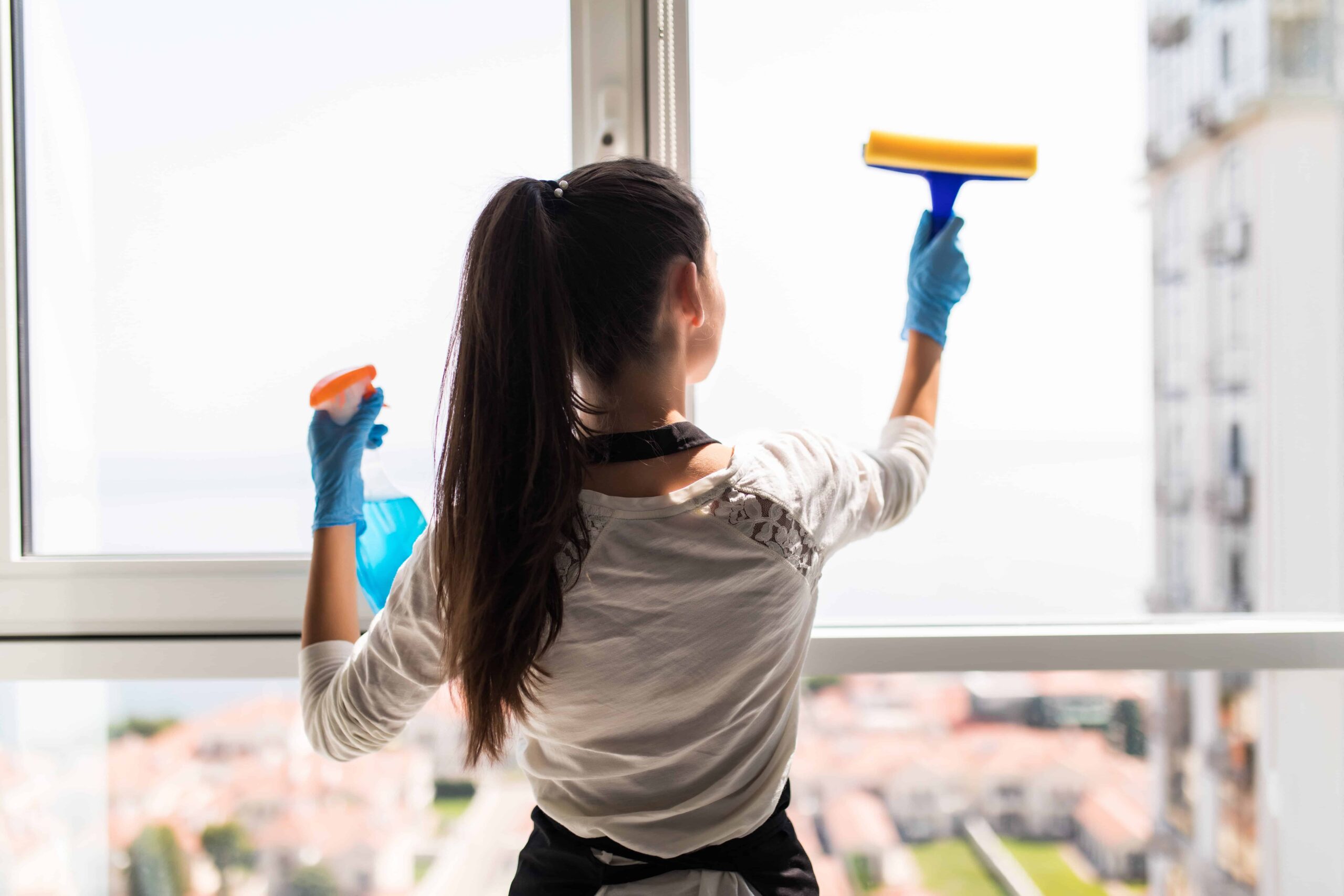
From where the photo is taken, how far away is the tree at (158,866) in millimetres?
1089

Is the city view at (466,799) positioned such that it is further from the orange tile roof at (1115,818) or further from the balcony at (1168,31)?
the balcony at (1168,31)

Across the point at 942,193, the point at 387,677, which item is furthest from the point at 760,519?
the point at 942,193

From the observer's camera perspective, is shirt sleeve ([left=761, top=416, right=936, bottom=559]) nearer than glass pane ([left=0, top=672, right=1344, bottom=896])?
Yes

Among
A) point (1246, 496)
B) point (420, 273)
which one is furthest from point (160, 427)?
point (1246, 496)

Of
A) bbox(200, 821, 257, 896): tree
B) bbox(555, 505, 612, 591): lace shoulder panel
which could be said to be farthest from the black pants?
bbox(200, 821, 257, 896): tree

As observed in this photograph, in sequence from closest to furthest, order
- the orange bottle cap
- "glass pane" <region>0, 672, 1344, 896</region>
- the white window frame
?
1. the orange bottle cap
2. the white window frame
3. "glass pane" <region>0, 672, 1344, 896</region>

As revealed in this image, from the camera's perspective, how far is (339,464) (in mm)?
812

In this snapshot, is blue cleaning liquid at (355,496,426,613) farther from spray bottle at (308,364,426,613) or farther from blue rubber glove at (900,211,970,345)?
blue rubber glove at (900,211,970,345)

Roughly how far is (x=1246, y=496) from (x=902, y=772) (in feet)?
1.98

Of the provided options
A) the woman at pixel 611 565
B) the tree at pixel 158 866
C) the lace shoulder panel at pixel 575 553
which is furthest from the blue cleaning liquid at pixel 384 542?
the tree at pixel 158 866

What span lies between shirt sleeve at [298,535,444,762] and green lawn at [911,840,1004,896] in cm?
77

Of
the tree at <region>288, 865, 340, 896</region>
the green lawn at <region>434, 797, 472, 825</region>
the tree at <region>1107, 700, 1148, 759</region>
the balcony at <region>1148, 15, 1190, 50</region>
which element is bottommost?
the tree at <region>288, 865, 340, 896</region>

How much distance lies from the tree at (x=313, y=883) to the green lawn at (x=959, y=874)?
0.81 m

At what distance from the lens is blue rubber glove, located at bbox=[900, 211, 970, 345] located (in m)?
0.88
